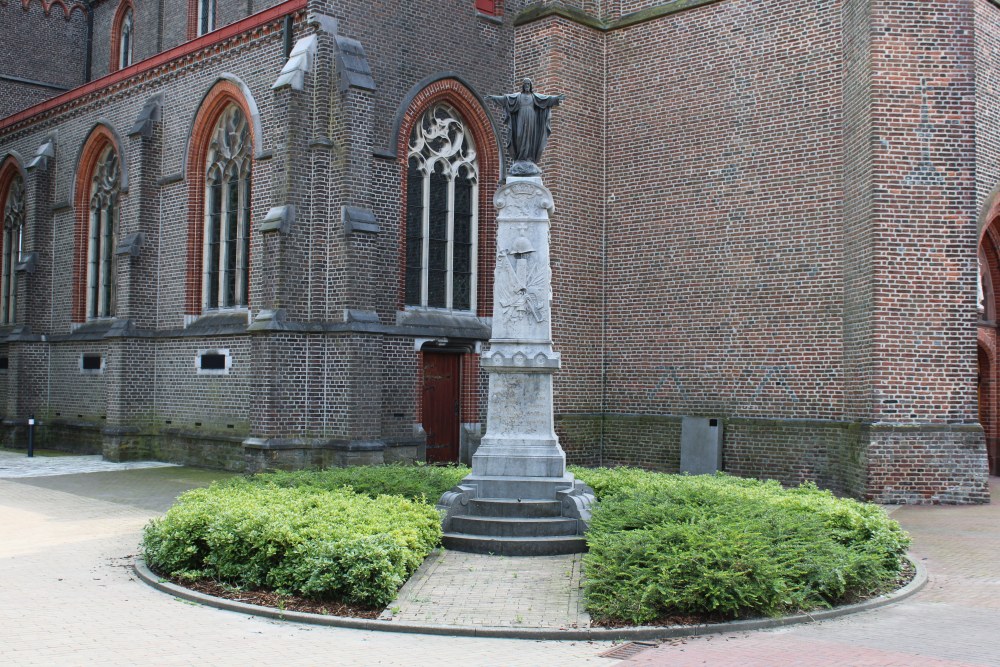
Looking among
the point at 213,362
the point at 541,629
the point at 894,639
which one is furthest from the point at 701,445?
the point at 541,629

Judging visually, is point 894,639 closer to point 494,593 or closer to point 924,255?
point 494,593

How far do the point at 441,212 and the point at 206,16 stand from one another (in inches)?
379

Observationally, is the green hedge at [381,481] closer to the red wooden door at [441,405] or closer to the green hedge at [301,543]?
the green hedge at [301,543]

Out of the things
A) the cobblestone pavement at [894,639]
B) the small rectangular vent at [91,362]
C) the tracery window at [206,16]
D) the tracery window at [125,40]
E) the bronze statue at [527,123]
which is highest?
the tracery window at [125,40]

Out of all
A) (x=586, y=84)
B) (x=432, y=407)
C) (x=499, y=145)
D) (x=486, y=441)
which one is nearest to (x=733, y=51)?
(x=586, y=84)

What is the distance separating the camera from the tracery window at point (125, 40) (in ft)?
93.1

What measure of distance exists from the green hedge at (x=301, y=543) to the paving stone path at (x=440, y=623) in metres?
0.33

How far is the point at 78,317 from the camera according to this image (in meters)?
23.3

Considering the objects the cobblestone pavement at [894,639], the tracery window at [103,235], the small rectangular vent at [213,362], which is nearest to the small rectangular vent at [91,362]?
the tracery window at [103,235]

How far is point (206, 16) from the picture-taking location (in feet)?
80.1

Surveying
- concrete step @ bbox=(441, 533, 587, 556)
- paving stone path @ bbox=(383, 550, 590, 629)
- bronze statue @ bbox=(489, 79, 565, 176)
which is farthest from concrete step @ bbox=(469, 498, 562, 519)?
bronze statue @ bbox=(489, 79, 565, 176)

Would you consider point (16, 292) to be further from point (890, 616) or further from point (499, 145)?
point (890, 616)

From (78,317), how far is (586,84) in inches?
505

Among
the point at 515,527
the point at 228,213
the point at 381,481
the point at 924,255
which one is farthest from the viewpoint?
the point at 228,213
